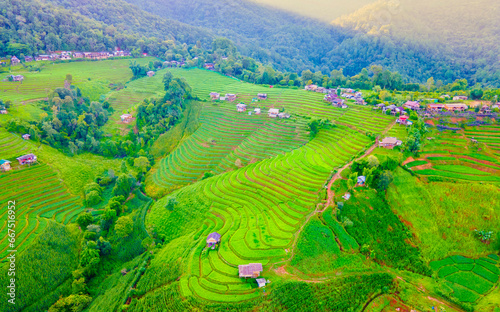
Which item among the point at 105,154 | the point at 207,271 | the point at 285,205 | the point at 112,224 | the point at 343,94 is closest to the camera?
the point at 207,271

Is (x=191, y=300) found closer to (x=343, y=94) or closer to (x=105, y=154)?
(x=105, y=154)

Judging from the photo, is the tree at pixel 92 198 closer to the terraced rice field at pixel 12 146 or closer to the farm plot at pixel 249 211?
the farm plot at pixel 249 211

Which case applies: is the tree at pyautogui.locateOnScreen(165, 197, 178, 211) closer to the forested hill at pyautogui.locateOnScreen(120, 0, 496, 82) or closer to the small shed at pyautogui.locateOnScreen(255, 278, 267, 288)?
the small shed at pyautogui.locateOnScreen(255, 278, 267, 288)


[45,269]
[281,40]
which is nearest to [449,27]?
[281,40]

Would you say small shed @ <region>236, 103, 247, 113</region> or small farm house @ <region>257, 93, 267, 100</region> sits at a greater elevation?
small farm house @ <region>257, 93, 267, 100</region>

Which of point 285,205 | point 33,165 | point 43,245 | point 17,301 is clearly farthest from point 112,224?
point 285,205

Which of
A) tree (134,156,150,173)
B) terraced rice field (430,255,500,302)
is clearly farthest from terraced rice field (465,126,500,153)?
tree (134,156,150,173)

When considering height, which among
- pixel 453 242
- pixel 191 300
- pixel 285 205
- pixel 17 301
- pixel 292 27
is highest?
→ pixel 292 27
